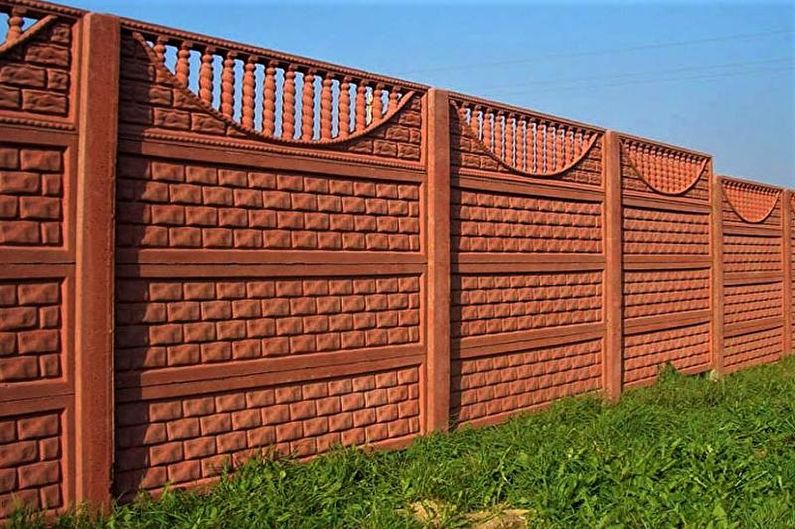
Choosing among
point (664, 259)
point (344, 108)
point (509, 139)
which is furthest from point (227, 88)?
point (664, 259)

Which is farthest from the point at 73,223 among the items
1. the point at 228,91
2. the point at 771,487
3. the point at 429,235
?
the point at 771,487

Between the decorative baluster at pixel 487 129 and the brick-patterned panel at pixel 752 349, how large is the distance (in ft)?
17.4

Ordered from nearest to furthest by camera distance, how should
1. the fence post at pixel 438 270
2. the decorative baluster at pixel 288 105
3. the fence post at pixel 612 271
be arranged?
the decorative baluster at pixel 288 105
the fence post at pixel 438 270
the fence post at pixel 612 271

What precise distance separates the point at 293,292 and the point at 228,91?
1.28m

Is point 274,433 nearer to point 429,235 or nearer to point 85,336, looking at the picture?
point 85,336

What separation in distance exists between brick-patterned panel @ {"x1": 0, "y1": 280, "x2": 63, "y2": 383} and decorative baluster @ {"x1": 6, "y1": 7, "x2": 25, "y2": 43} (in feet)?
3.88

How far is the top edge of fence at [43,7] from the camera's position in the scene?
12.4 ft

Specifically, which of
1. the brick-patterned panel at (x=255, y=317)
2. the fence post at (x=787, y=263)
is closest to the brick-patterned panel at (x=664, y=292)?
the fence post at (x=787, y=263)

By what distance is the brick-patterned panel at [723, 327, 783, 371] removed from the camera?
10.2 meters

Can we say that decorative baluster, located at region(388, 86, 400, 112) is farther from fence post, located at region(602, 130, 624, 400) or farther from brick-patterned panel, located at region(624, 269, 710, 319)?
brick-patterned panel, located at region(624, 269, 710, 319)

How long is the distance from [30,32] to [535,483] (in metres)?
3.62

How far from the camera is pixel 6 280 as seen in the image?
3752 mm

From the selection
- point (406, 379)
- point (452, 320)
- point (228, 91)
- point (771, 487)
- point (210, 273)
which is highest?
point (228, 91)

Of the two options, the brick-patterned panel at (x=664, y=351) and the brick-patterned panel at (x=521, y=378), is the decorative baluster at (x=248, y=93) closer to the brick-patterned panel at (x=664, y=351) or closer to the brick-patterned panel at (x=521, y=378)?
the brick-patterned panel at (x=521, y=378)
